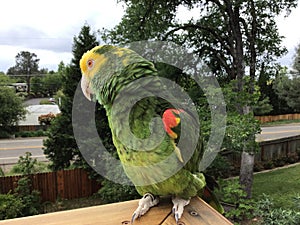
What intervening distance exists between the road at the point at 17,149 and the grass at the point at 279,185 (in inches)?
225

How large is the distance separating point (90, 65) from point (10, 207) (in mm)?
3617

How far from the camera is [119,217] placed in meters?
0.82

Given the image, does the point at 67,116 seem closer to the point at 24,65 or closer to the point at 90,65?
the point at 90,65

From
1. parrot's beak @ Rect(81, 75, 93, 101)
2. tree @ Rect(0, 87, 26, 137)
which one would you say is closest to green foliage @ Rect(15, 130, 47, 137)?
tree @ Rect(0, 87, 26, 137)

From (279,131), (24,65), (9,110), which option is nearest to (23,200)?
(9,110)

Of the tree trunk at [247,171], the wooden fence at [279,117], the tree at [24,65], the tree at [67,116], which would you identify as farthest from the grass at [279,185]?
the tree at [24,65]

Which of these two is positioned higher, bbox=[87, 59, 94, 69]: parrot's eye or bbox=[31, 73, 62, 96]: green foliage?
bbox=[31, 73, 62, 96]: green foliage

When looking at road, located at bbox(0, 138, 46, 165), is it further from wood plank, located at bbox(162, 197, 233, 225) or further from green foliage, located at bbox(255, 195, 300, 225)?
wood plank, located at bbox(162, 197, 233, 225)

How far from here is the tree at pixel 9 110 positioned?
9492mm

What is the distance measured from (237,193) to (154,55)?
2.24 meters

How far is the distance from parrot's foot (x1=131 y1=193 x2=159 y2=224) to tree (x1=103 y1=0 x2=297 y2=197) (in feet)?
9.10

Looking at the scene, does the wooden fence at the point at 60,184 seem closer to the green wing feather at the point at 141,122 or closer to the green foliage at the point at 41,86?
the green wing feather at the point at 141,122

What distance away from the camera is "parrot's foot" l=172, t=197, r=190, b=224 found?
0.83m

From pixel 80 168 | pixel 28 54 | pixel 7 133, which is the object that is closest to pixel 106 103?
pixel 80 168
